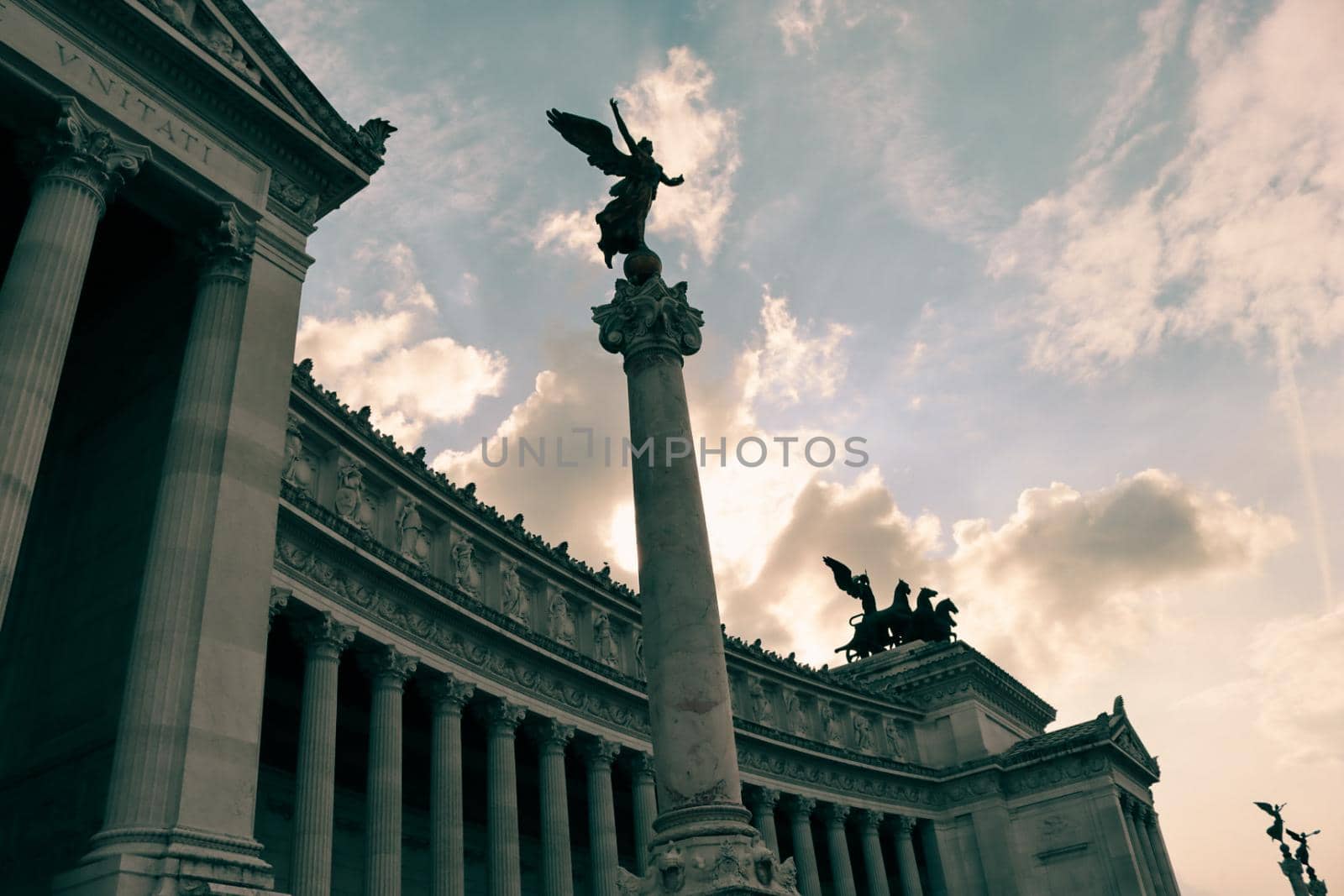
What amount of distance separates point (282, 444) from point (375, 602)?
14913mm

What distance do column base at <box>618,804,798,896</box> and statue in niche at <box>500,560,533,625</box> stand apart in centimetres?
2440

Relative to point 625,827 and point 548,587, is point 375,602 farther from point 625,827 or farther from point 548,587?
point 625,827

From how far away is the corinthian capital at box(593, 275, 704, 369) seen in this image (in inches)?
948

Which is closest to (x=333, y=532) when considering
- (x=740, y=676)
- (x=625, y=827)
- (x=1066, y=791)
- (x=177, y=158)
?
(x=177, y=158)

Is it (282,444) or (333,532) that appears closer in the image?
(282,444)

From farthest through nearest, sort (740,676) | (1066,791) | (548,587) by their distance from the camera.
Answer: (1066,791)
(740,676)
(548,587)

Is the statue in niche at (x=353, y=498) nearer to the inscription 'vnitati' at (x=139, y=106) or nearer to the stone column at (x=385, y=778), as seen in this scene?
the stone column at (x=385, y=778)

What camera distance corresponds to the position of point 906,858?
65.2m

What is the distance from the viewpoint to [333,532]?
32844mm

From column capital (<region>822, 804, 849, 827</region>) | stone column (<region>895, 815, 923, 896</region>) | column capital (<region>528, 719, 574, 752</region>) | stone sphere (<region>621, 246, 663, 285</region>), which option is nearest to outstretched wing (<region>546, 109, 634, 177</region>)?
stone sphere (<region>621, 246, 663, 285</region>)

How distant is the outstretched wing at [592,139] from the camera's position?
26.6m

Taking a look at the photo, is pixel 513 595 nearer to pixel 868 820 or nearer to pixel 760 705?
pixel 760 705

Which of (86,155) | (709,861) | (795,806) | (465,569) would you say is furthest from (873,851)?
(86,155)

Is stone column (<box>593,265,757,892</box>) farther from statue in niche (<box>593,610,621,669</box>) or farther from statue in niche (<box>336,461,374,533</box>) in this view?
statue in niche (<box>593,610,621,669</box>)
